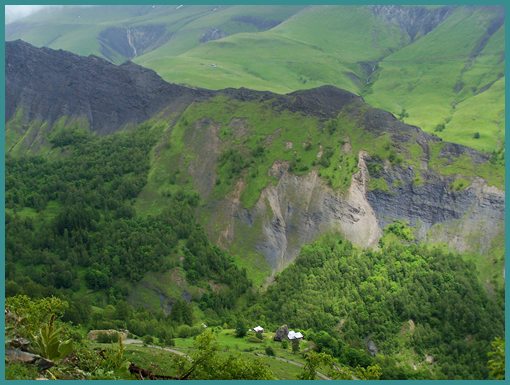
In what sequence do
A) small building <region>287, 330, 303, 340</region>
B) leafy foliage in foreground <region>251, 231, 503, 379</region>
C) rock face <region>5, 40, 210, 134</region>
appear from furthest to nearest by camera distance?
rock face <region>5, 40, 210, 134</region> → leafy foliage in foreground <region>251, 231, 503, 379</region> → small building <region>287, 330, 303, 340</region>

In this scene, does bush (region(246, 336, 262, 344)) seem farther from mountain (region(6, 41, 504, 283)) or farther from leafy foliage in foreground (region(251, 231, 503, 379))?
mountain (region(6, 41, 504, 283))

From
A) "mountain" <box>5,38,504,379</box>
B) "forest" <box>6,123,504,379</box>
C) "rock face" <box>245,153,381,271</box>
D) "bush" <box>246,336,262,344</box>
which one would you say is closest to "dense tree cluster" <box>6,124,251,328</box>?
"forest" <box>6,123,504,379</box>

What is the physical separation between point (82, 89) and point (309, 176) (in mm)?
82938

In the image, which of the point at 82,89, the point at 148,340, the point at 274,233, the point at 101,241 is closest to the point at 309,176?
the point at 274,233

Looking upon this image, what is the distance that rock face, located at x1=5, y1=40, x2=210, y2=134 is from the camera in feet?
540

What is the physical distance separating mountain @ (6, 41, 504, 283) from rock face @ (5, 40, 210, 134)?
13.3 meters

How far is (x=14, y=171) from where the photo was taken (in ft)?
468

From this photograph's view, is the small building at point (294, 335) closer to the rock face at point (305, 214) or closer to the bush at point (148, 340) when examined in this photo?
the bush at point (148, 340)

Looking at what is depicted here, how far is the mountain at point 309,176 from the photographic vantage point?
11500 cm

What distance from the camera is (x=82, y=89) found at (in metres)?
175

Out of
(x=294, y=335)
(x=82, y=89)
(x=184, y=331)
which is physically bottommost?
(x=294, y=335)

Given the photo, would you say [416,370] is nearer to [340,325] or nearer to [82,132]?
[340,325]

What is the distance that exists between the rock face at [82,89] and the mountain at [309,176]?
13330mm

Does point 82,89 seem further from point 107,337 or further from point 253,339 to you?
point 107,337
